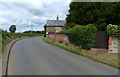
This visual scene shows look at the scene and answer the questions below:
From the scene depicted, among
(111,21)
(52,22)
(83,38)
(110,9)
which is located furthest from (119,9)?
(52,22)

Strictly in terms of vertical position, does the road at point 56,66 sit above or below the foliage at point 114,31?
below

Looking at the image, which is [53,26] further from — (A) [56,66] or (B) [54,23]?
(A) [56,66]

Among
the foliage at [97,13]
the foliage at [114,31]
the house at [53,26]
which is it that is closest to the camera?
the foliage at [114,31]

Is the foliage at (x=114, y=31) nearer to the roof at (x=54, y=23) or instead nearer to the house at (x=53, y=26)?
the house at (x=53, y=26)

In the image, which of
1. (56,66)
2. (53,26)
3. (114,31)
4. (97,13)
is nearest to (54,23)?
(53,26)

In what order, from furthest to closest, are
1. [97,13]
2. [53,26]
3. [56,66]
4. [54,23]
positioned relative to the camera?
[54,23], [53,26], [97,13], [56,66]

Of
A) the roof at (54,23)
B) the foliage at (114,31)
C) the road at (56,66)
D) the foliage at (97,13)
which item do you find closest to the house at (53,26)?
the roof at (54,23)

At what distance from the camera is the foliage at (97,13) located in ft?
65.7

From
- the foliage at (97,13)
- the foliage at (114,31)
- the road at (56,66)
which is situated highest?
the foliage at (97,13)

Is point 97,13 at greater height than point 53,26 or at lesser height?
greater

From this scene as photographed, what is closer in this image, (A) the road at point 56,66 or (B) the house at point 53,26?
(A) the road at point 56,66

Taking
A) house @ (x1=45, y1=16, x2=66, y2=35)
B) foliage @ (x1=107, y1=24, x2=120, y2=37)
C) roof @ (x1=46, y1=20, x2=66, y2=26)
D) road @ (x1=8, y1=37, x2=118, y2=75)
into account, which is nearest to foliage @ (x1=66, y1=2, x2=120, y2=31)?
foliage @ (x1=107, y1=24, x2=120, y2=37)

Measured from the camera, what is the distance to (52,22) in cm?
6850

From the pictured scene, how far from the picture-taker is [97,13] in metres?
22.3
